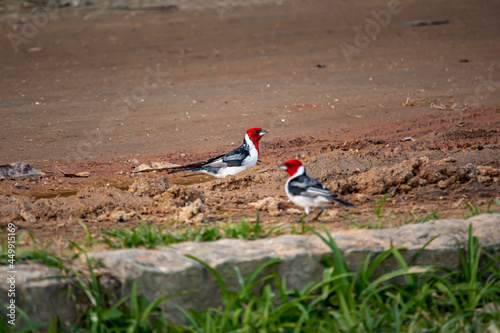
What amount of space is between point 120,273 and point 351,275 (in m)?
1.45

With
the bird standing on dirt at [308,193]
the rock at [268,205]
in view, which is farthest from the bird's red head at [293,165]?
the rock at [268,205]

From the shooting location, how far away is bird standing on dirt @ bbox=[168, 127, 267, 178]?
6.93 m

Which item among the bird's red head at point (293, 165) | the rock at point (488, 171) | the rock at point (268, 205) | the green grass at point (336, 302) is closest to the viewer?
the green grass at point (336, 302)

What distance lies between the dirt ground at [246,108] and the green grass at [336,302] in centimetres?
74

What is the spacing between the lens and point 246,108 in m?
10.1

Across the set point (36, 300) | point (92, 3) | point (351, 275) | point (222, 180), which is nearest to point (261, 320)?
point (351, 275)

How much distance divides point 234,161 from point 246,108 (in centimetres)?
329

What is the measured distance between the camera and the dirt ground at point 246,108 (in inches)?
226

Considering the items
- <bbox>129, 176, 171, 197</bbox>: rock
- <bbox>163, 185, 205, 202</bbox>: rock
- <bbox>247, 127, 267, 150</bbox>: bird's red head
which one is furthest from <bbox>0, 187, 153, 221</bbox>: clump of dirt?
<bbox>247, 127, 267, 150</bbox>: bird's red head

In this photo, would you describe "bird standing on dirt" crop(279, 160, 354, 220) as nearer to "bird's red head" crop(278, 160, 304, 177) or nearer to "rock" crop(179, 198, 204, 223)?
"bird's red head" crop(278, 160, 304, 177)

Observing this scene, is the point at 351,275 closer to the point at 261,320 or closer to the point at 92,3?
the point at 261,320

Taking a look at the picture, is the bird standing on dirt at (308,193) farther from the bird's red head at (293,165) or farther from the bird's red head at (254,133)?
the bird's red head at (254,133)

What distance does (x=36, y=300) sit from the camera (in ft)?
11.6

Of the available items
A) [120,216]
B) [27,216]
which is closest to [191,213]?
[120,216]
